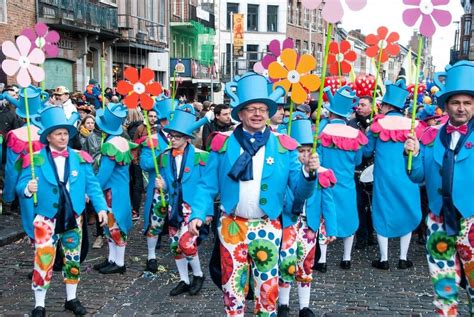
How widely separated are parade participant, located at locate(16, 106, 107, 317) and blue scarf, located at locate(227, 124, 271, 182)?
1.64 meters

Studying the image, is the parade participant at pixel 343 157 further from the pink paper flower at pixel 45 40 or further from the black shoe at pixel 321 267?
the pink paper flower at pixel 45 40

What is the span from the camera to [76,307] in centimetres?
540

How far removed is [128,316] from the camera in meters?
5.42

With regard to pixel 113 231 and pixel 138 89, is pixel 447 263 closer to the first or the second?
pixel 138 89

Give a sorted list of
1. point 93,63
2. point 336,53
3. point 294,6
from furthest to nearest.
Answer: point 294,6 < point 93,63 < point 336,53

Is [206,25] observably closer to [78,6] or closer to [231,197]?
[78,6]

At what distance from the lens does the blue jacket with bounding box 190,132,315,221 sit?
4176 millimetres

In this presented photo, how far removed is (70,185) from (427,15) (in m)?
3.17

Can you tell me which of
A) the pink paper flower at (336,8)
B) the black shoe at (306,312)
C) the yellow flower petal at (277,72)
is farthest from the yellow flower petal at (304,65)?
the black shoe at (306,312)

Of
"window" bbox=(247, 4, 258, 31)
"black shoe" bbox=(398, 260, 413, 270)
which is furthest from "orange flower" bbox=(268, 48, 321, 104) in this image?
"window" bbox=(247, 4, 258, 31)

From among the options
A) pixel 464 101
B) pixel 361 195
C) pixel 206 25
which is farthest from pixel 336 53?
pixel 206 25

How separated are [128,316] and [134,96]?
2.25 meters

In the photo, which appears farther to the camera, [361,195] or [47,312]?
[361,195]

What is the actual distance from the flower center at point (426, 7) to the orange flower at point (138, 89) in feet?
10.3
